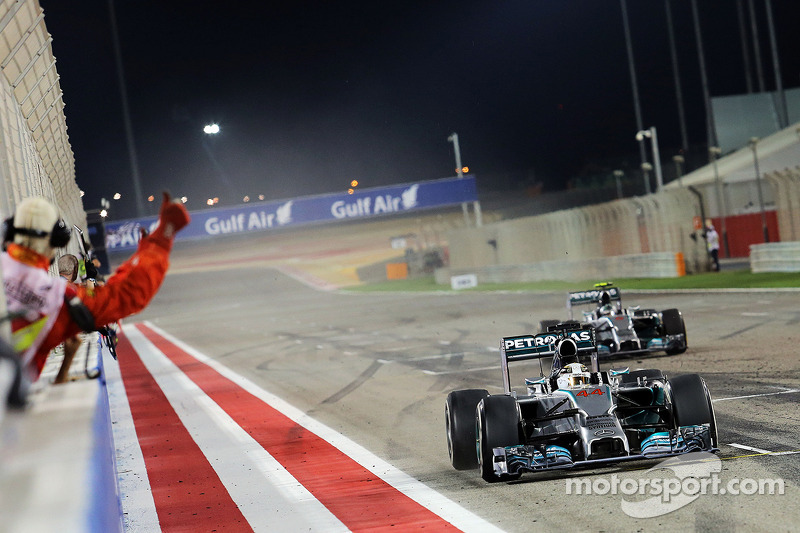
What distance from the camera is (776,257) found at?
31688mm

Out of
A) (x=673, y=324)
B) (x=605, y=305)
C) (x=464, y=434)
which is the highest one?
(x=605, y=305)

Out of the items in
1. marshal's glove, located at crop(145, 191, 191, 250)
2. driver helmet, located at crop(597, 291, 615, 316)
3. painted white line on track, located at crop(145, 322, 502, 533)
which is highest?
marshal's glove, located at crop(145, 191, 191, 250)

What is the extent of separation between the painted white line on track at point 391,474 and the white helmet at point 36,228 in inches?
138

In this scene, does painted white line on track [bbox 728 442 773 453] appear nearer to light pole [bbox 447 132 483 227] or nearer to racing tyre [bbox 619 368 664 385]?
racing tyre [bbox 619 368 664 385]

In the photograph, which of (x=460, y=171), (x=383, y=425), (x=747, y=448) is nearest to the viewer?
(x=747, y=448)

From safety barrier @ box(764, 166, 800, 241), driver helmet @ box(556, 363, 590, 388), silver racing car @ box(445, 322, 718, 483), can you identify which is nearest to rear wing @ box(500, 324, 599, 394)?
silver racing car @ box(445, 322, 718, 483)

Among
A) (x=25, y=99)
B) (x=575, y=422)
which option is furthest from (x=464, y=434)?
(x=25, y=99)

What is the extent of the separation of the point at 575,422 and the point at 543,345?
1465 millimetres

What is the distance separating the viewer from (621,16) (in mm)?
71375

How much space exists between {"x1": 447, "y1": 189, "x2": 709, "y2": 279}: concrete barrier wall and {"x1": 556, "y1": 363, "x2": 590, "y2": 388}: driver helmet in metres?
28.3

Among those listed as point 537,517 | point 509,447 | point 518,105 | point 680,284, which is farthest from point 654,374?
point 518,105

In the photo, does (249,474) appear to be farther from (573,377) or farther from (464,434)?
(573,377)

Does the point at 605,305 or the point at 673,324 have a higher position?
the point at 605,305

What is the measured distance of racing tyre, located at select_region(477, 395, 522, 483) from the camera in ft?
26.0
